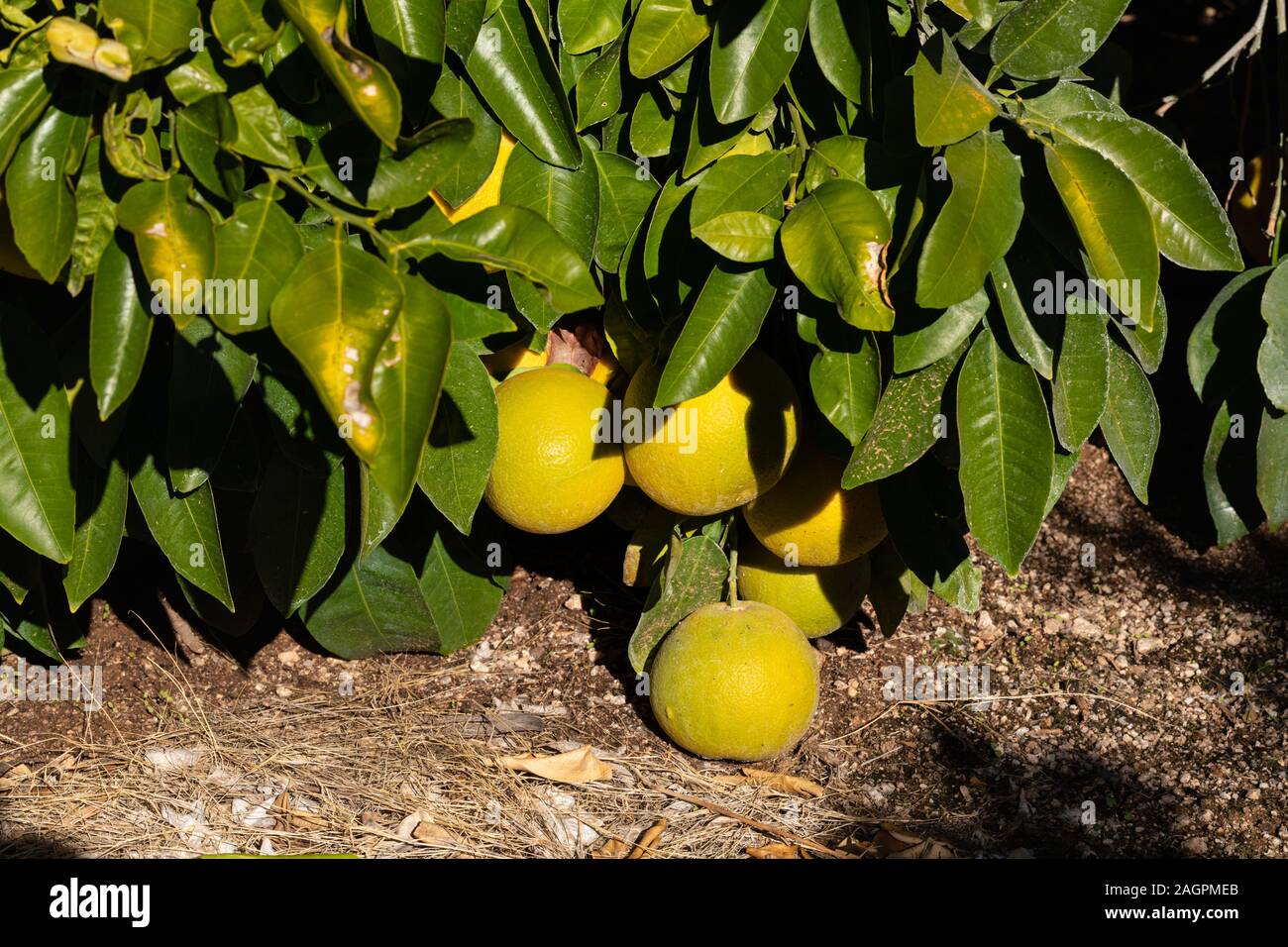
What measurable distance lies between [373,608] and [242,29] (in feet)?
4.04

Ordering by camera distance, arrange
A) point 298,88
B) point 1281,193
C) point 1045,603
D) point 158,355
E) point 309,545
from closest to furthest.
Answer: point 298,88 < point 158,355 < point 309,545 < point 1281,193 < point 1045,603

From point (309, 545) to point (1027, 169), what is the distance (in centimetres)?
126

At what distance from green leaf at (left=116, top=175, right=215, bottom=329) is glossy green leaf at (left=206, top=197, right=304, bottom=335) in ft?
0.05

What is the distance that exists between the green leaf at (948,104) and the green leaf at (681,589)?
98 cm

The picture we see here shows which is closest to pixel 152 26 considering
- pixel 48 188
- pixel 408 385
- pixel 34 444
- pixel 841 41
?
pixel 48 188

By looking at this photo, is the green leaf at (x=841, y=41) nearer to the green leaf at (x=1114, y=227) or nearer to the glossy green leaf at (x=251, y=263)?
the green leaf at (x=1114, y=227)

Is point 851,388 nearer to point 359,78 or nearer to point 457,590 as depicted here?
point 359,78

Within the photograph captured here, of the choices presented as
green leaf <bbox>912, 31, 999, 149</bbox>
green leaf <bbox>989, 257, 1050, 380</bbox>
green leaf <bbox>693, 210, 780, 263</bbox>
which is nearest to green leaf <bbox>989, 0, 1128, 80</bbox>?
green leaf <bbox>912, 31, 999, 149</bbox>

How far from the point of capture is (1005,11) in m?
1.73

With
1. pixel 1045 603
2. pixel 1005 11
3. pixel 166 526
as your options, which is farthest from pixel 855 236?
pixel 1045 603

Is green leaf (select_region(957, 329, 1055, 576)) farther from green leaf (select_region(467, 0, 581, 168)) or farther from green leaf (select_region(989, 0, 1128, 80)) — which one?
green leaf (select_region(467, 0, 581, 168))

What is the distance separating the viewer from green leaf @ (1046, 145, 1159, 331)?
4.78 ft

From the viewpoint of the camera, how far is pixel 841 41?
5.81 feet

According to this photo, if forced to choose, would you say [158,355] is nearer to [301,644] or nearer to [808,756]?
[301,644]
